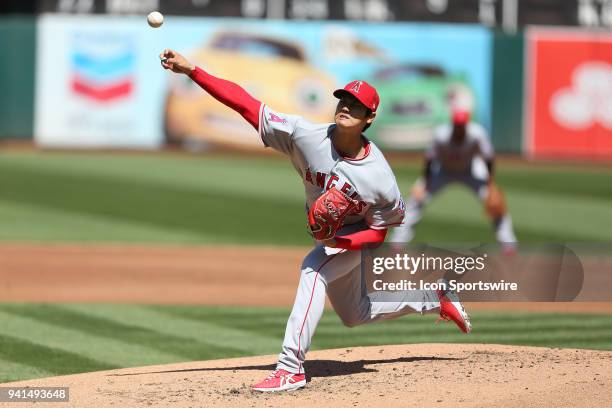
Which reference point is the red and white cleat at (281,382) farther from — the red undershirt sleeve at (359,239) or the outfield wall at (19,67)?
the outfield wall at (19,67)

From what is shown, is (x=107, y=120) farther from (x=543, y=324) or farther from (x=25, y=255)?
(x=543, y=324)

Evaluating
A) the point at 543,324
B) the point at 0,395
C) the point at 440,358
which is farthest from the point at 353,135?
the point at 543,324

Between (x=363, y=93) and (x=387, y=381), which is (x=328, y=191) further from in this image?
(x=387, y=381)

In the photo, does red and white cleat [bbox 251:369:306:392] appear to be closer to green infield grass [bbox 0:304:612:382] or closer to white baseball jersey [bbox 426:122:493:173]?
green infield grass [bbox 0:304:612:382]

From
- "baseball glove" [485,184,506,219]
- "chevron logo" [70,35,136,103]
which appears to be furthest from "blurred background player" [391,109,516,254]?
"chevron logo" [70,35,136,103]

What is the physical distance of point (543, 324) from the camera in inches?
367

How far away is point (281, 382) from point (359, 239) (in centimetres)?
87

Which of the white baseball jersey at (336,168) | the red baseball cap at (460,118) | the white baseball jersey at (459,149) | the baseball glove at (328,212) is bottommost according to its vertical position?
the white baseball jersey at (459,149)

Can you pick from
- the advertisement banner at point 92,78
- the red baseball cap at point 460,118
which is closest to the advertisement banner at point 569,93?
the advertisement banner at point 92,78

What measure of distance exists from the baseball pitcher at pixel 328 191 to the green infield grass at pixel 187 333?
1.07 meters

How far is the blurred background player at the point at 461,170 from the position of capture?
13.1m

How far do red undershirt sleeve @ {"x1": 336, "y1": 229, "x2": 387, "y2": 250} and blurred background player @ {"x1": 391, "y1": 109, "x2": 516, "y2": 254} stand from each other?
6.77m

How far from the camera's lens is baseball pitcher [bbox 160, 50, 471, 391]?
6.21 m

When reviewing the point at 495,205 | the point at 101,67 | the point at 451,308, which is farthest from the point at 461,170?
the point at 101,67
